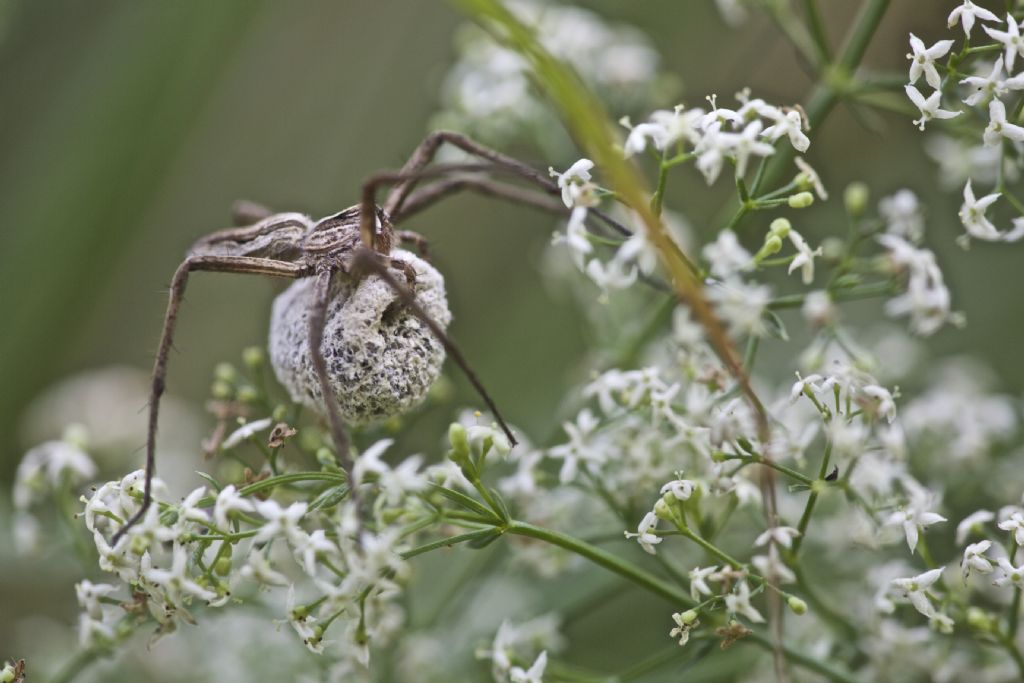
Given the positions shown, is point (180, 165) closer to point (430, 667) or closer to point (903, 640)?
point (430, 667)

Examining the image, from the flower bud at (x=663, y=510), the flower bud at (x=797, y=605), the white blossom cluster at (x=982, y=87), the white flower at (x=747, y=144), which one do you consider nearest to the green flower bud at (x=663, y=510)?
the flower bud at (x=663, y=510)

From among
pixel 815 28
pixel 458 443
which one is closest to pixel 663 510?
pixel 458 443

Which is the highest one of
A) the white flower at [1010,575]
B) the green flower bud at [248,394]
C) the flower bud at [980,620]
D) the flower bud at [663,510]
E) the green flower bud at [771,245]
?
the green flower bud at [771,245]

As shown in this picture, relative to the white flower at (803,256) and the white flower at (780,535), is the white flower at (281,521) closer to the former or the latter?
the white flower at (780,535)

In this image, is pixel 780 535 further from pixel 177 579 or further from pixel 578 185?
pixel 177 579

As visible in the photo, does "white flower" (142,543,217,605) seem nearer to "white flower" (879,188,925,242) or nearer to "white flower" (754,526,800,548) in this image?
"white flower" (754,526,800,548)

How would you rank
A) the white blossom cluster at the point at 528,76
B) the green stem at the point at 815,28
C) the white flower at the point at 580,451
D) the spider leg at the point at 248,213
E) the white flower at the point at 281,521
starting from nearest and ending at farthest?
the white flower at the point at 281,521, the white flower at the point at 580,451, the green stem at the point at 815,28, the spider leg at the point at 248,213, the white blossom cluster at the point at 528,76

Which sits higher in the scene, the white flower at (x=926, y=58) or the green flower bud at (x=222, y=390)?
the white flower at (x=926, y=58)
